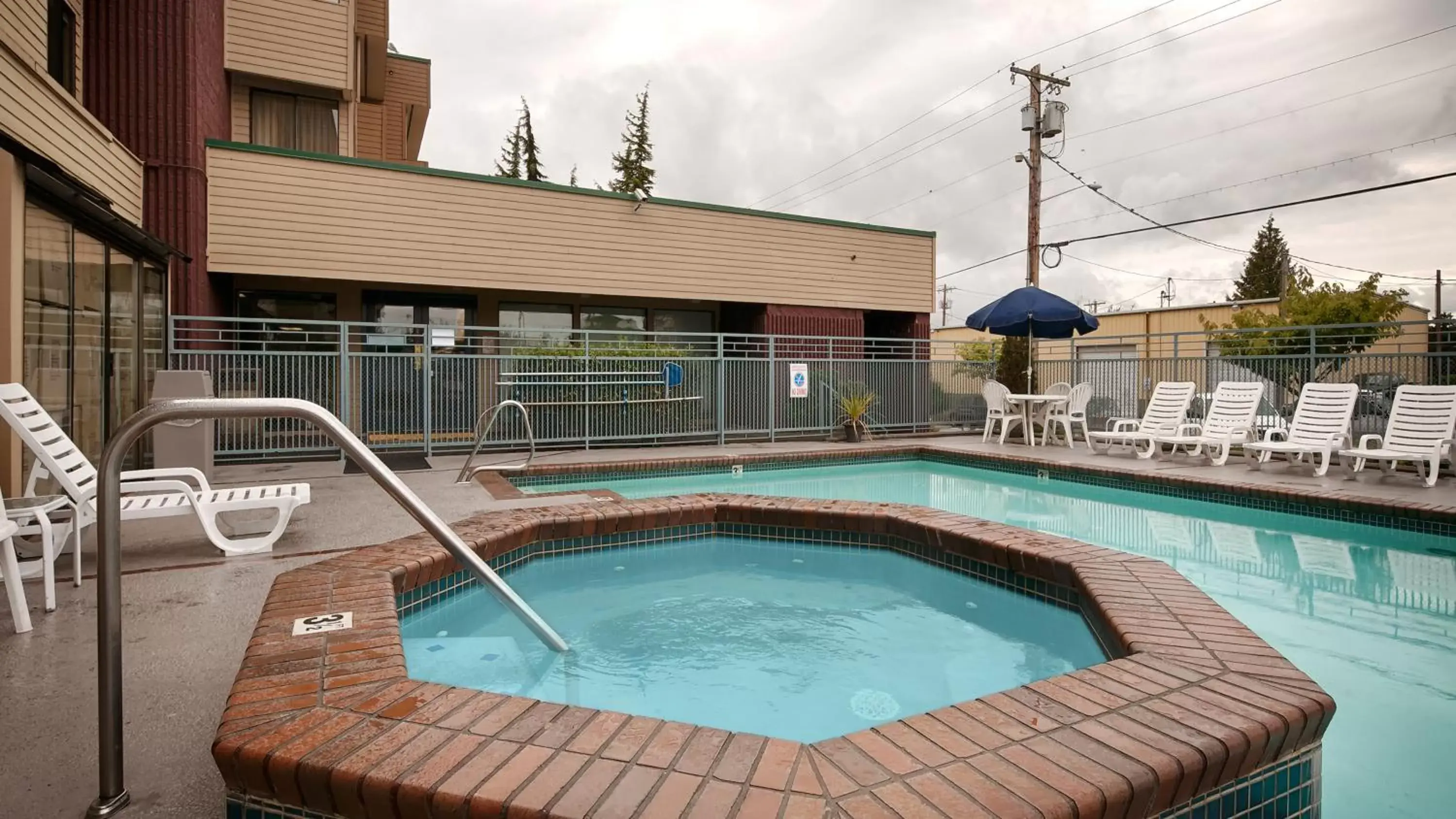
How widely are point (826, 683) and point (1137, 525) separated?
421cm

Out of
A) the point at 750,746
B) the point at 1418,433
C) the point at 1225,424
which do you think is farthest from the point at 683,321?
the point at 750,746

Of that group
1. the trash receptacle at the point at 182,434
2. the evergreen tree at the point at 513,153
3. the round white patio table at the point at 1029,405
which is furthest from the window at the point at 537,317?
the evergreen tree at the point at 513,153

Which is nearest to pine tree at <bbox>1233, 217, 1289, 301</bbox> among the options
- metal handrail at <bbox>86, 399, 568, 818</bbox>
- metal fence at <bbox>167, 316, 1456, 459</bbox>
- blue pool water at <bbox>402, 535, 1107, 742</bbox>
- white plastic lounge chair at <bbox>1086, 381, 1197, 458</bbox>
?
metal fence at <bbox>167, 316, 1456, 459</bbox>

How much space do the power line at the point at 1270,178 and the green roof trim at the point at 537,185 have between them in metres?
7.68

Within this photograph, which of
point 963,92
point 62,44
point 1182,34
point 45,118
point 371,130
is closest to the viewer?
point 45,118

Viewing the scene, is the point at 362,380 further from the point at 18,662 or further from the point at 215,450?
the point at 18,662

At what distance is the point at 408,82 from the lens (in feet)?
53.2

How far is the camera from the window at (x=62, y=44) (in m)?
7.21

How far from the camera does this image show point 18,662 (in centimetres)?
241

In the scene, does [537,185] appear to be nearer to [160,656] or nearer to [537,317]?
[537,317]

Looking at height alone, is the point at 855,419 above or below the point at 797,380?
below

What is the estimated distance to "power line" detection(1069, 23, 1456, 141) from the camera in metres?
14.5

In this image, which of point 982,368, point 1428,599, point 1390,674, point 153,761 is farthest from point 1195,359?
point 153,761

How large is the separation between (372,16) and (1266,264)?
57.7m
